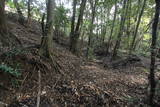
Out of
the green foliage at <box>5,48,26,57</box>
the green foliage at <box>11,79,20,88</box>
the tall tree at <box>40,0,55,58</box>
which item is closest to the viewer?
the green foliage at <box>11,79,20,88</box>

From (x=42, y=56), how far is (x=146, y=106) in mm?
3553

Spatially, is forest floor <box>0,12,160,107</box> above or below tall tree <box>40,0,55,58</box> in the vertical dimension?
below

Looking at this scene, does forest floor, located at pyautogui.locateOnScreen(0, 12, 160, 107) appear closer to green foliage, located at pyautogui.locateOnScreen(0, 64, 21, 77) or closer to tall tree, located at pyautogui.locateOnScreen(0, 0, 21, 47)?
green foliage, located at pyautogui.locateOnScreen(0, 64, 21, 77)

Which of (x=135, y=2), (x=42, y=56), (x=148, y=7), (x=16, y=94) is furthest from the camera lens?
(x=135, y=2)

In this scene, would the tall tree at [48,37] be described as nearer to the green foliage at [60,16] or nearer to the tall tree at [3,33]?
the tall tree at [3,33]

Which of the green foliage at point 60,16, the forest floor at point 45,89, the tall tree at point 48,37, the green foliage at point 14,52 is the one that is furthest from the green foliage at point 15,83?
the green foliage at point 60,16

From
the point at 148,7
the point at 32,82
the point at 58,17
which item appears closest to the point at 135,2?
the point at 148,7

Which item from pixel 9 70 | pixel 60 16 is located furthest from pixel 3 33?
pixel 60 16

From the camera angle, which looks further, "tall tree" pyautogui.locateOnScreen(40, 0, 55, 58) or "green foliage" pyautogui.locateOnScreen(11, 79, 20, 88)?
"tall tree" pyautogui.locateOnScreen(40, 0, 55, 58)

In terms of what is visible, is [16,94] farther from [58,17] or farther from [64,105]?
[58,17]

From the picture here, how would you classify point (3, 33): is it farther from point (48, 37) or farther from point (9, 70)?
point (9, 70)

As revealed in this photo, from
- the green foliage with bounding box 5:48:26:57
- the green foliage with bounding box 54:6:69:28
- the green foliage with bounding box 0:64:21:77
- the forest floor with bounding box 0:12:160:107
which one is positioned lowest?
the forest floor with bounding box 0:12:160:107

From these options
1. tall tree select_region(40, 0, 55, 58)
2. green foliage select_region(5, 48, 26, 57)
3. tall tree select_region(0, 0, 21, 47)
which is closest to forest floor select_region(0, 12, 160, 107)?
green foliage select_region(5, 48, 26, 57)

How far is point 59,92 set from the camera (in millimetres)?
4383
